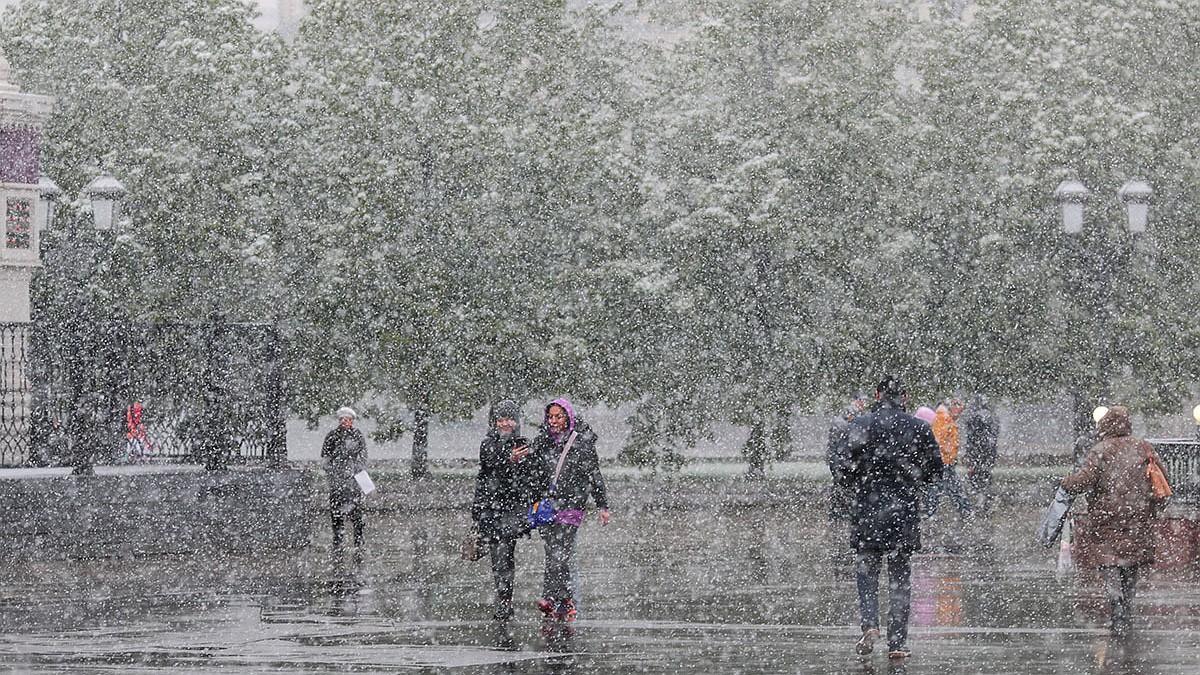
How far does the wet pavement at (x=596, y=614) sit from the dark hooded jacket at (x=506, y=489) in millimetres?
681

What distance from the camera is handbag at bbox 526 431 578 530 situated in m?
15.3

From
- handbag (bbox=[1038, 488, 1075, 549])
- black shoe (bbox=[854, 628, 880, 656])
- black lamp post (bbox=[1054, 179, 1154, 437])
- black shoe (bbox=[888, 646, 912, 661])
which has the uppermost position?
black lamp post (bbox=[1054, 179, 1154, 437])

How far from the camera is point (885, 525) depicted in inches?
511

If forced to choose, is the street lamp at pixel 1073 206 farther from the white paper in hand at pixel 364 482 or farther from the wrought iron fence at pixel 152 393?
the wrought iron fence at pixel 152 393

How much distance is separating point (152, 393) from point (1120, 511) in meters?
11.0

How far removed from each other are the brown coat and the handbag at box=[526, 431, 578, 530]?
3.52 m

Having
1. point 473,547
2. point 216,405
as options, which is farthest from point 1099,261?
point 473,547

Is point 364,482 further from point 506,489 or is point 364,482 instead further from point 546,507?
point 546,507

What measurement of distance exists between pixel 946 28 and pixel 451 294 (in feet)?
33.1

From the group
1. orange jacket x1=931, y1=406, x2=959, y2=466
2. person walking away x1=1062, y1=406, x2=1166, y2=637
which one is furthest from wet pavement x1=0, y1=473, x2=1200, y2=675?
orange jacket x1=931, y1=406, x2=959, y2=466

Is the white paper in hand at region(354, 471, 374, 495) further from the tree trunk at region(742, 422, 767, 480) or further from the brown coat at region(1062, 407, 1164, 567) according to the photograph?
the tree trunk at region(742, 422, 767, 480)

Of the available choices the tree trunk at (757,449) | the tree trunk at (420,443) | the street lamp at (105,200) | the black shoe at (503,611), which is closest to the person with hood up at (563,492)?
the black shoe at (503,611)

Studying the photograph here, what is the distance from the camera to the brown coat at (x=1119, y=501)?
46.1 ft

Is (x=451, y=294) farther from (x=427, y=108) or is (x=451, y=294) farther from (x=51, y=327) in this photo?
(x=51, y=327)
